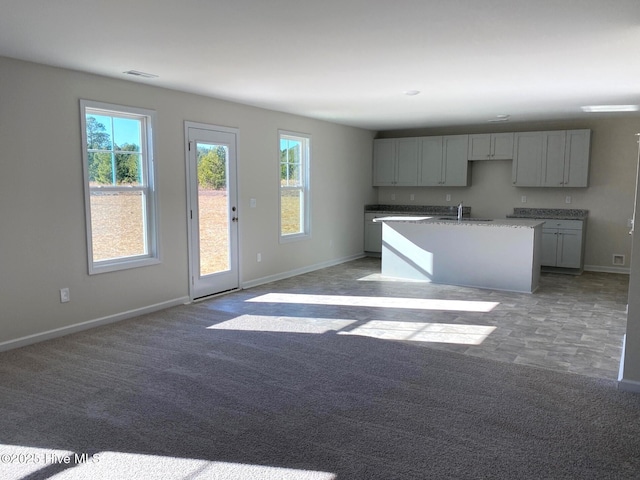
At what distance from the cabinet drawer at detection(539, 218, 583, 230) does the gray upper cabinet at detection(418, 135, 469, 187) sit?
1.52 metres

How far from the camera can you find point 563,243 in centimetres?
768

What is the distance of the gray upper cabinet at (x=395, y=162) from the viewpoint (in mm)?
9094

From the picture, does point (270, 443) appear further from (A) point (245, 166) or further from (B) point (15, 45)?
(A) point (245, 166)

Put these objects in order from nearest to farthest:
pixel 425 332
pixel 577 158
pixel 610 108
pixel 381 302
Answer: pixel 425 332 < pixel 381 302 < pixel 610 108 < pixel 577 158

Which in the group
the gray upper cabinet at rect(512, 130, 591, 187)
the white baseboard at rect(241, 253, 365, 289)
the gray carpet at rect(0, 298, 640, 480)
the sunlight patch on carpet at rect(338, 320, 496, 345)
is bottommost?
the gray carpet at rect(0, 298, 640, 480)

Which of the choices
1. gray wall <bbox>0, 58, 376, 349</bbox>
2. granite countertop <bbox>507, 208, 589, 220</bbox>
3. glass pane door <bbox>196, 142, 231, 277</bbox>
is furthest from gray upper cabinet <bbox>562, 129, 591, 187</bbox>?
glass pane door <bbox>196, 142, 231, 277</bbox>

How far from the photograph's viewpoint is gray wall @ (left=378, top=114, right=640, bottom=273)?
7586 mm

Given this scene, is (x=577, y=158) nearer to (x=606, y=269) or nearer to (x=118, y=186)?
(x=606, y=269)

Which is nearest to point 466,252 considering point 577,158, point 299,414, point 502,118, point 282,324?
point 502,118

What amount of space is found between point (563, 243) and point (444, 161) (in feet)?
7.84

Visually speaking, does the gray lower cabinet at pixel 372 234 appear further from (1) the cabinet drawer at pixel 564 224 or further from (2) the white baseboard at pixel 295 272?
(1) the cabinet drawer at pixel 564 224

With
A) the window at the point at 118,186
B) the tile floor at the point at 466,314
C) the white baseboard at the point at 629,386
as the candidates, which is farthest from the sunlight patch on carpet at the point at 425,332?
the window at the point at 118,186

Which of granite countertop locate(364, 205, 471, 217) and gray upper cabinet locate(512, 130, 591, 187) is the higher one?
gray upper cabinet locate(512, 130, 591, 187)

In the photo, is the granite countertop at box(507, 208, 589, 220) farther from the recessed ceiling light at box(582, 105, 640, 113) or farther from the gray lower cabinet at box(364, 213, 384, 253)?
the gray lower cabinet at box(364, 213, 384, 253)
